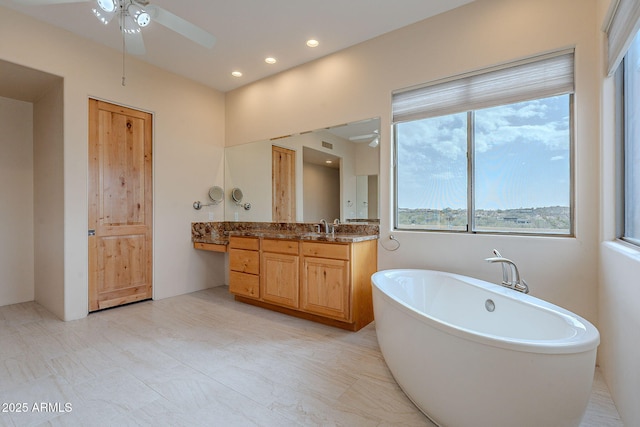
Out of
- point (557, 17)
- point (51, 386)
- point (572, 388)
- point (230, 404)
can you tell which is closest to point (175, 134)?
point (51, 386)

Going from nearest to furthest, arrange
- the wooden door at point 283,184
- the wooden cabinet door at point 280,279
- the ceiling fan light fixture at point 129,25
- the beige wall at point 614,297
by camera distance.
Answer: the beige wall at point 614,297 → the ceiling fan light fixture at point 129,25 → the wooden cabinet door at point 280,279 → the wooden door at point 283,184

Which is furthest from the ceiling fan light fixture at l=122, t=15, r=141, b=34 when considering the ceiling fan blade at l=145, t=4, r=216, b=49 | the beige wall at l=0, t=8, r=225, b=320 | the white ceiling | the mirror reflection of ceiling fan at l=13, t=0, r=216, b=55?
the beige wall at l=0, t=8, r=225, b=320

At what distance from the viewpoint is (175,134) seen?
3986 millimetres

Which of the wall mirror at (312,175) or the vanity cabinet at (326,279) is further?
the wall mirror at (312,175)

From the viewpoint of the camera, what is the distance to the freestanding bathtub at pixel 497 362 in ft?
3.89

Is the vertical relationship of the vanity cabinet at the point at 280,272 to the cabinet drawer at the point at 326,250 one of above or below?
below

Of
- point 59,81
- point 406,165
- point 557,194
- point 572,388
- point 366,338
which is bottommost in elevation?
point 366,338

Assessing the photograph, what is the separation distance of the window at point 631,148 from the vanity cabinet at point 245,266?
10.1 feet

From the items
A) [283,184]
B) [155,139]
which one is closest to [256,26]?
[283,184]

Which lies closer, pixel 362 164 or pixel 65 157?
pixel 65 157

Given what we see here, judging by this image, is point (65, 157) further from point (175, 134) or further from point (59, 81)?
point (175, 134)

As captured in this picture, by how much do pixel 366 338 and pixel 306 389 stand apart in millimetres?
922

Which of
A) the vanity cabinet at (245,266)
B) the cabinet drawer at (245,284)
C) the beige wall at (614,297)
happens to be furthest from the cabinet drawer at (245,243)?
the beige wall at (614,297)

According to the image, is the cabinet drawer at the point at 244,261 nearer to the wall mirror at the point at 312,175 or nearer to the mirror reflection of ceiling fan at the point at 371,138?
the wall mirror at the point at 312,175
